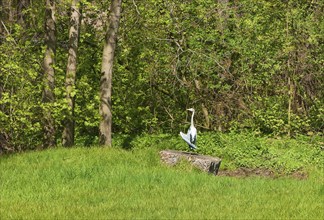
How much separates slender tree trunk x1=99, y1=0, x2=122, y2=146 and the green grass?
320 cm

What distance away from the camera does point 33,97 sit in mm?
18828

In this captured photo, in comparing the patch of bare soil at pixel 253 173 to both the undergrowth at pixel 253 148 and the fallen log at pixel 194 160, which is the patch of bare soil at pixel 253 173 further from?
the fallen log at pixel 194 160

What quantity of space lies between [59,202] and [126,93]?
13.5 meters

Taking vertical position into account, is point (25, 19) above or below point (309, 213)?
above

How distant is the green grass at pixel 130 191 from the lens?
387 inches

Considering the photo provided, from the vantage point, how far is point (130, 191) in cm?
1196

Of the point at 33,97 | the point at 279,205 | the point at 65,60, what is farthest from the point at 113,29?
the point at 279,205

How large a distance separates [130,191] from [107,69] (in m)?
8.04

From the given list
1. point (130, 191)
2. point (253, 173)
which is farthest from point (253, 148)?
point (130, 191)

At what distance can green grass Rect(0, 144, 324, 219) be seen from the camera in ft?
32.2

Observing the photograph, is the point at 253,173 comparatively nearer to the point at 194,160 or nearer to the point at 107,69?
the point at 194,160

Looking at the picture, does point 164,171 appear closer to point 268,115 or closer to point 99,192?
point 99,192

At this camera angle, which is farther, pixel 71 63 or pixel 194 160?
pixel 71 63

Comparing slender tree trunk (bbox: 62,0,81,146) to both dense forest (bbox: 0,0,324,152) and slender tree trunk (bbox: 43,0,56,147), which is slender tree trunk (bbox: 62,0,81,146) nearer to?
dense forest (bbox: 0,0,324,152)
